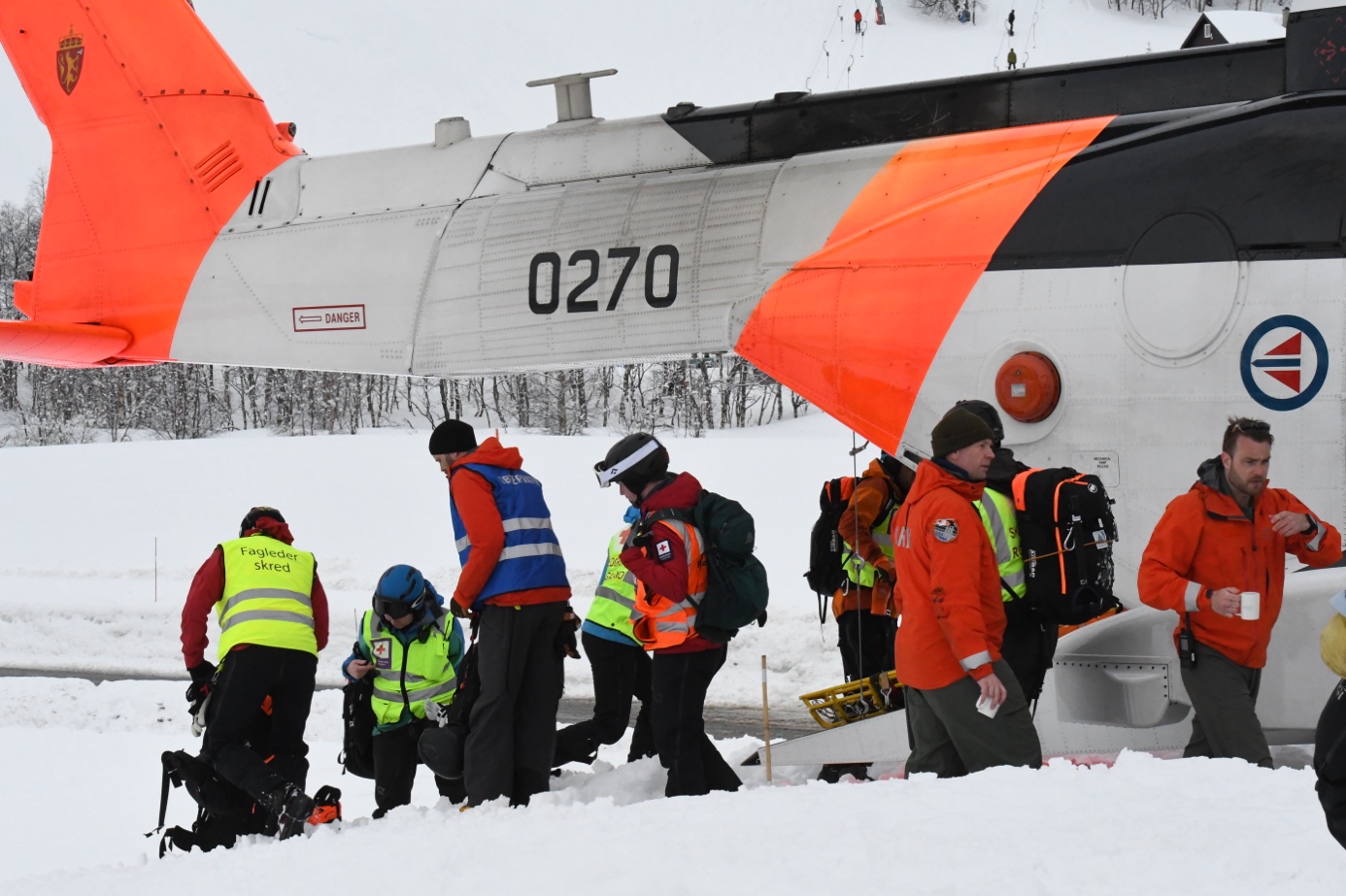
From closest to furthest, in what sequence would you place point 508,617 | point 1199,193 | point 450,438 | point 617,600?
point 1199,193 < point 508,617 < point 450,438 < point 617,600

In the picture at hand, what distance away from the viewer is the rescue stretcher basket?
18.6ft

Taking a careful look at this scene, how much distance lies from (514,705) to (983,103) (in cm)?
374

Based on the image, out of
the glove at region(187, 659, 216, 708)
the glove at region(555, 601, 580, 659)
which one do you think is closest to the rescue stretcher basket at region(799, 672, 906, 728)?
the glove at region(555, 601, 580, 659)

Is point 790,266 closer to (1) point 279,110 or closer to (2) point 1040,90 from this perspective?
(2) point 1040,90

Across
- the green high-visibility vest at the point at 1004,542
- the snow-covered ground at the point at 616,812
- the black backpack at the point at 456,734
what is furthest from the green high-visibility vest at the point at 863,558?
the black backpack at the point at 456,734

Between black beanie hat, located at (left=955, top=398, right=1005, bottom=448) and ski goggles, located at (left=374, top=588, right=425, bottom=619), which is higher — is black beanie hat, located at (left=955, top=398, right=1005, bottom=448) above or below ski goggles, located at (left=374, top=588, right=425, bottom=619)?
above

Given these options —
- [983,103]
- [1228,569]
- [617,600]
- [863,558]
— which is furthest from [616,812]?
[983,103]

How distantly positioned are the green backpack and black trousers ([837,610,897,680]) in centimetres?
166

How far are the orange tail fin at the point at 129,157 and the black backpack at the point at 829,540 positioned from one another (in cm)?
444

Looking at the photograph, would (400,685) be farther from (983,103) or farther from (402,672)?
(983,103)

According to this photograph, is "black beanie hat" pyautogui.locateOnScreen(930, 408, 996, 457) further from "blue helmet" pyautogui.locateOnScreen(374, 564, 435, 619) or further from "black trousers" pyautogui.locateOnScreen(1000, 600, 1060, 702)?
"blue helmet" pyautogui.locateOnScreen(374, 564, 435, 619)

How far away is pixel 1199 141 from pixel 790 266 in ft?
6.35

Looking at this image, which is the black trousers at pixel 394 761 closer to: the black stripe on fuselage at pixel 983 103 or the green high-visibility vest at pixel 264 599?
the green high-visibility vest at pixel 264 599

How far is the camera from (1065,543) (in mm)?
4211
